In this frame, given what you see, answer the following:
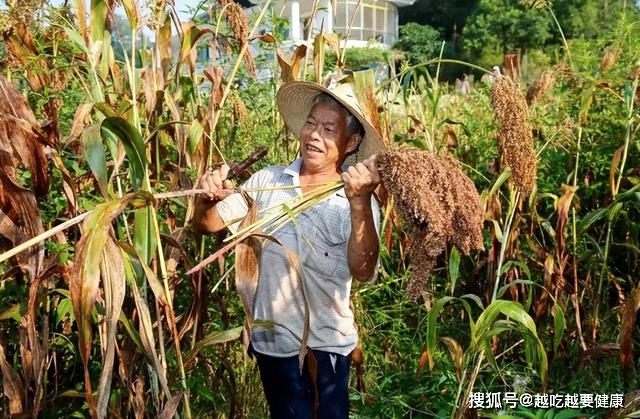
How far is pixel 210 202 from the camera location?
1811mm

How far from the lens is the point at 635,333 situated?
9.38 feet

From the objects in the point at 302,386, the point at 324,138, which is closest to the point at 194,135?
the point at 324,138

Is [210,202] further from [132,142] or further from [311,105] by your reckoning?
[311,105]

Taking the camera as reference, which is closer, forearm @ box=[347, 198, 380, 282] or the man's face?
forearm @ box=[347, 198, 380, 282]

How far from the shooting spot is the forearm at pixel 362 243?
66.2 inches

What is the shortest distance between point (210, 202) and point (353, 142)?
457 millimetres

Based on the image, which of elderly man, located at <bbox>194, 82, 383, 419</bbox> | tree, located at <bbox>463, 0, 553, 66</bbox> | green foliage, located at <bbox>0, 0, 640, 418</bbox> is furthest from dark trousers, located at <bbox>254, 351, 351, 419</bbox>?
tree, located at <bbox>463, 0, 553, 66</bbox>

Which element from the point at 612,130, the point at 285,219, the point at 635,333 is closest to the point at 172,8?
the point at 285,219

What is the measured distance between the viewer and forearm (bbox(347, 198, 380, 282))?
1682 mm

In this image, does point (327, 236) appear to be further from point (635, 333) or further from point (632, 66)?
point (632, 66)

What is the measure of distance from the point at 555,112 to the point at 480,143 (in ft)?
2.18

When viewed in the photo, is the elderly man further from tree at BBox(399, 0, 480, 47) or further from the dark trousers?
tree at BBox(399, 0, 480, 47)

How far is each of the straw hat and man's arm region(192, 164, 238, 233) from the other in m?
0.37

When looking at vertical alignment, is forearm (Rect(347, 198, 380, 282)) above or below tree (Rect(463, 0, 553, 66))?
below
